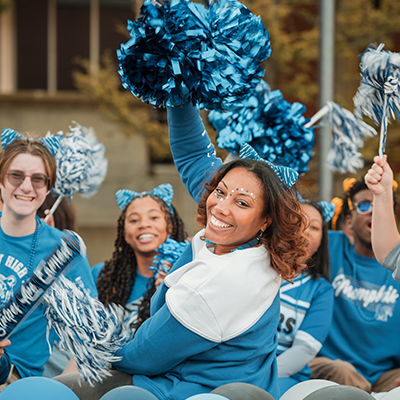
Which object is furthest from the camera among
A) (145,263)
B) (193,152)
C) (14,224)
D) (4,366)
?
(145,263)

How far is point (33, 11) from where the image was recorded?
9.80 metres

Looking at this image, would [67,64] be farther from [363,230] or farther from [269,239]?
[269,239]

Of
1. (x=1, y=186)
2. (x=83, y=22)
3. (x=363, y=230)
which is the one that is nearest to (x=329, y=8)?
(x=363, y=230)

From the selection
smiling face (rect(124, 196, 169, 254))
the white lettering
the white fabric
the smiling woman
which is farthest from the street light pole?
the white fabric

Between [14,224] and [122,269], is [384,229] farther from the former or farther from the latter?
[14,224]

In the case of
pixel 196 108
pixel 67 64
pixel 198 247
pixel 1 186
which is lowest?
pixel 198 247

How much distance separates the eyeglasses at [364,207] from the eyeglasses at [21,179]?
1.97m

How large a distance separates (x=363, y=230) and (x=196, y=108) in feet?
5.83

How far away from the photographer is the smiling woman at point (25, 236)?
2.86 metres

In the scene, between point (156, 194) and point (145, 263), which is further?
point (156, 194)

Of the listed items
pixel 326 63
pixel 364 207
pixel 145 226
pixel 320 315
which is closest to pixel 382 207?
pixel 320 315

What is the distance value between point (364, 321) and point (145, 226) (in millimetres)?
1475

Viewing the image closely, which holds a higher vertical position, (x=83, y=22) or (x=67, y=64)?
(x=83, y=22)

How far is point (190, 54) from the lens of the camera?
1986 millimetres
